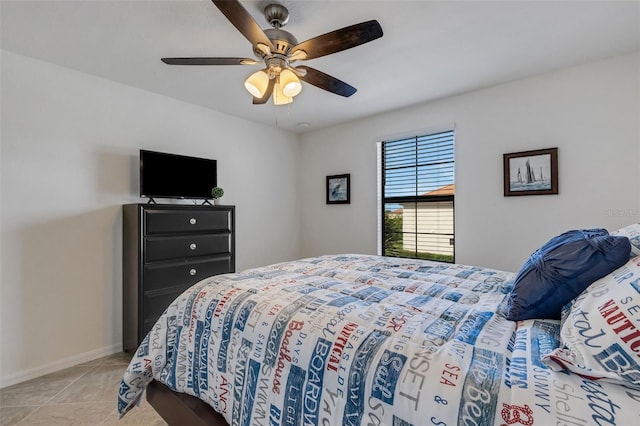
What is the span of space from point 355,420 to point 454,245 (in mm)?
2689

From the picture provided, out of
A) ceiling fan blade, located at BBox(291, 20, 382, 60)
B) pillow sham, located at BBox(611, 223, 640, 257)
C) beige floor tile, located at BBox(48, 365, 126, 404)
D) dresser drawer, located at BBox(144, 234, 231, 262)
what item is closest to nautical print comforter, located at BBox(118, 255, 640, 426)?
pillow sham, located at BBox(611, 223, 640, 257)

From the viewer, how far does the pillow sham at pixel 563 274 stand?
102cm

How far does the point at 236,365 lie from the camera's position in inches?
49.1

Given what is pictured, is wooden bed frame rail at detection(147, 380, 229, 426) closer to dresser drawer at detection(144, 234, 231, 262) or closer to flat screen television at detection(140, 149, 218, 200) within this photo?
dresser drawer at detection(144, 234, 231, 262)

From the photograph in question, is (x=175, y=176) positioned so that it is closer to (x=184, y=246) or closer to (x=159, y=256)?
(x=184, y=246)

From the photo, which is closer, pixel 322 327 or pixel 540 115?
pixel 322 327

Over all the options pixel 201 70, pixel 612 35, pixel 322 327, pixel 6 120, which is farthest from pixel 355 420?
pixel 6 120

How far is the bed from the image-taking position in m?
0.71

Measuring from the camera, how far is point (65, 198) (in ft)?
8.30

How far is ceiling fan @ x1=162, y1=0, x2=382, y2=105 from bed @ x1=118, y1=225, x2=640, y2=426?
124 centimetres

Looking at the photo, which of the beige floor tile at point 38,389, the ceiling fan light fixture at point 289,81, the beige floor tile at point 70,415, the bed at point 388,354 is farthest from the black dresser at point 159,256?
the ceiling fan light fixture at point 289,81

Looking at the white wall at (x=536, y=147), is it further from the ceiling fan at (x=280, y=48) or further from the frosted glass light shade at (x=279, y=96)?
the frosted glass light shade at (x=279, y=96)

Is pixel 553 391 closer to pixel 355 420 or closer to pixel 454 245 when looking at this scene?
pixel 355 420

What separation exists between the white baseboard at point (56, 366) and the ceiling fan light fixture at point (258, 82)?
8.64 ft
